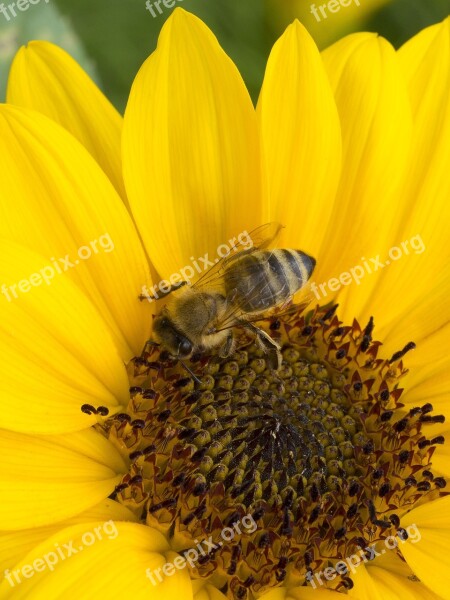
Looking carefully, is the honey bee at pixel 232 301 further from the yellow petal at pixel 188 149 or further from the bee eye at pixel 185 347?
the yellow petal at pixel 188 149

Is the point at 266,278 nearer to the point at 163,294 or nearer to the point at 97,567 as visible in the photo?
the point at 163,294

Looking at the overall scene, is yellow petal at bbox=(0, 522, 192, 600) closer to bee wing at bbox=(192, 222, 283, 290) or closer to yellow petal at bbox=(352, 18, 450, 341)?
bee wing at bbox=(192, 222, 283, 290)

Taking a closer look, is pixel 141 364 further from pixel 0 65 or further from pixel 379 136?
pixel 0 65

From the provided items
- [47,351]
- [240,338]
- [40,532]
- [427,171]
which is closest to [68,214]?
[47,351]

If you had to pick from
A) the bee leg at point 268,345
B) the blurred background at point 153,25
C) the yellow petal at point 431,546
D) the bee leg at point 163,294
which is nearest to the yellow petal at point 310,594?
the yellow petal at point 431,546

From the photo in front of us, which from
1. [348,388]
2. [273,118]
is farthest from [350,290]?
[273,118]

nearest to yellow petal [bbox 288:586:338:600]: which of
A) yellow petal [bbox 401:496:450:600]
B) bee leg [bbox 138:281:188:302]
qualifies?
yellow petal [bbox 401:496:450:600]
